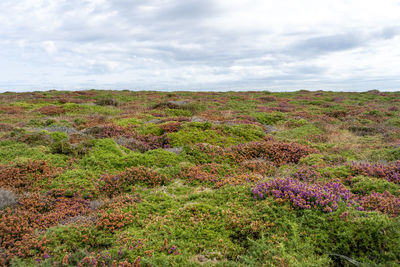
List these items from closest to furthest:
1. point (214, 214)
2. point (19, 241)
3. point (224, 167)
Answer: point (19, 241) → point (214, 214) → point (224, 167)

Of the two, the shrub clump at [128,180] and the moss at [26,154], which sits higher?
the moss at [26,154]

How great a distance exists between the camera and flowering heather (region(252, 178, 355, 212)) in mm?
4898

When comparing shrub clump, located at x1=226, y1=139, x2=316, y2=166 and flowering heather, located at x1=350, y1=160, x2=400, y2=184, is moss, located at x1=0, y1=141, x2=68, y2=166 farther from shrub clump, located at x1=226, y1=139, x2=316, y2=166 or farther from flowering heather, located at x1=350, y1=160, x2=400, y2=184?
flowering heather, located at x1=350, y1=160, x2=400, y2=184

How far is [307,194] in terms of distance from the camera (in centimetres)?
516

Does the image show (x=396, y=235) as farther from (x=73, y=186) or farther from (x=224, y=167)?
(x=73, y=186)

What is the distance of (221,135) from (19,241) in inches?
367

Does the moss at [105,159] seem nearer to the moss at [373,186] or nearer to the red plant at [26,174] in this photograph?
the red plant at [26,174]

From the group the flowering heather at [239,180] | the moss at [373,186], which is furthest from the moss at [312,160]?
the flowering heather at [239,180]

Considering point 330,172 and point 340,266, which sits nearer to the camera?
point 340,266

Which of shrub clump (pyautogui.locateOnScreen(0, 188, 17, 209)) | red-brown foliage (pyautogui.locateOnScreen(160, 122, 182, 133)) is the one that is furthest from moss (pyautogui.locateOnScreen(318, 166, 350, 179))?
shrub clump (pyautogui.locateOnScreen(0, 188, 17, 209))

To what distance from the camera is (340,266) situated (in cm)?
395

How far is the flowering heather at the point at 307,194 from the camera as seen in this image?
4.90 meters

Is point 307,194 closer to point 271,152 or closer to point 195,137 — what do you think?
point 271,152

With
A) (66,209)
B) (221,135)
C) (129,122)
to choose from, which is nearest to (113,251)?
(66,209)
